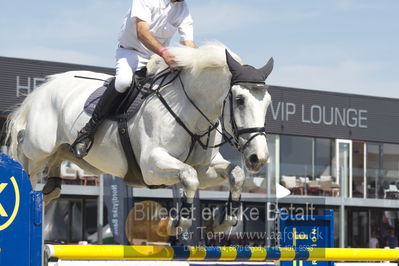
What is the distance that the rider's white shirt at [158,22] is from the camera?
6293mm

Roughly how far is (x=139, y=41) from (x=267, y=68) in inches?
44.5

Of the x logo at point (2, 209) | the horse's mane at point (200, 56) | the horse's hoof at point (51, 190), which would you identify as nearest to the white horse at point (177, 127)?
the horse's mane at point (200, 56)

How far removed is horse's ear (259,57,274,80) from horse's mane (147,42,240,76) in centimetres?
22

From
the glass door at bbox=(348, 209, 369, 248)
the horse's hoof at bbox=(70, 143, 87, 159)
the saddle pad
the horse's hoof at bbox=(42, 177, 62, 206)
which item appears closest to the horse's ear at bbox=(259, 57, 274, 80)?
the saddle pad

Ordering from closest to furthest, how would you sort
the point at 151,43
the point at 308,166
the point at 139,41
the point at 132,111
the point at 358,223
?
1. the point at 151,43
2. the point at 132,111
3. the point at 139,41
4. the point at 308,166
5. the point at 358,223

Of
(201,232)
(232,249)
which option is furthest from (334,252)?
(201,232)

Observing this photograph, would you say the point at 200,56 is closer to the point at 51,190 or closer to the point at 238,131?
the point at 238,131

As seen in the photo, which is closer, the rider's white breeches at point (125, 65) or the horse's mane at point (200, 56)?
the horse's mane at point (200, 56)

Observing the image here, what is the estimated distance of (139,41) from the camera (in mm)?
6469

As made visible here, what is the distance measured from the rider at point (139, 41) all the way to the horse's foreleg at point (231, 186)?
83 centimetres

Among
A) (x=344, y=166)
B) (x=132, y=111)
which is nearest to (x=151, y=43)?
(x=132, y=111)

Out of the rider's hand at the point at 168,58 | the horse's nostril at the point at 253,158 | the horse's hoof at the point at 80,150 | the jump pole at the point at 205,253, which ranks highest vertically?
the rider's hand at the point at 168,58

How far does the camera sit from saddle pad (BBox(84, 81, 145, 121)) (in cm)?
635

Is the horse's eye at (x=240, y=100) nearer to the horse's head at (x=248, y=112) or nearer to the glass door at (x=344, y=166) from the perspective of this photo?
the horse's head at (x=248, y=112)
